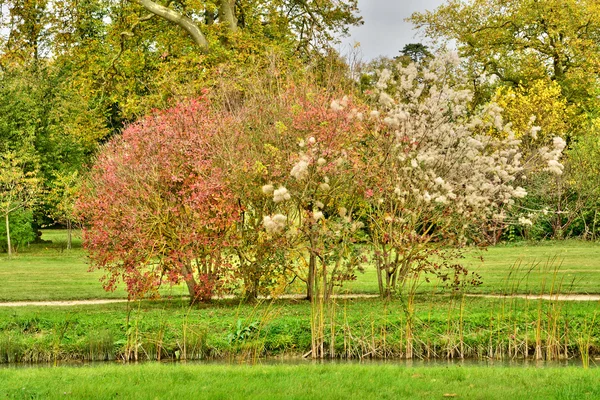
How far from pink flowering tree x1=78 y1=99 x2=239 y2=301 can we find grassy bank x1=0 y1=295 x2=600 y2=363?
1220 millimetres

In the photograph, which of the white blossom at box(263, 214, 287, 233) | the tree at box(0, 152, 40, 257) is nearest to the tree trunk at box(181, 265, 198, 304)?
the white blossom at box(263, 214, 287, 233)

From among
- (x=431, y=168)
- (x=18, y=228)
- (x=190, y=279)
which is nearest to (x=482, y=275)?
(x=431, y=168)

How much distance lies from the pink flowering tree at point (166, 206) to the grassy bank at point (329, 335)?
4.00 feet

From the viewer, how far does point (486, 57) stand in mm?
36844

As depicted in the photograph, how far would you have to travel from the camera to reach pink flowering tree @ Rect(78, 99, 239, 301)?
12.9m

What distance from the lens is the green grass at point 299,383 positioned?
24.2ft

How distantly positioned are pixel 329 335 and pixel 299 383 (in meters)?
3.13

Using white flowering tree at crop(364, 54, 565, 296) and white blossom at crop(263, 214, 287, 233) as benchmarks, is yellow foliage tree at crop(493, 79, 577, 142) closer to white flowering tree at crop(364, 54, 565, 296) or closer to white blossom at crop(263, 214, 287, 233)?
white flowering tree at crop(364, 54, 565, 296)

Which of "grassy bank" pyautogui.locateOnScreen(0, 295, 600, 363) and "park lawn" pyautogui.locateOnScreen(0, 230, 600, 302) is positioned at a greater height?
"park lawn" pyautogui.locateOnScreen(0, 230, 600, 302)

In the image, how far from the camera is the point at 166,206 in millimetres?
13102

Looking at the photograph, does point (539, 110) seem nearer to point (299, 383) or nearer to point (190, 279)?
point (190, 279)

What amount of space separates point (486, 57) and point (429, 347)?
92.5 feet

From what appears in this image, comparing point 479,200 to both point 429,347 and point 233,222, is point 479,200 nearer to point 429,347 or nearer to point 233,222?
point 429,347

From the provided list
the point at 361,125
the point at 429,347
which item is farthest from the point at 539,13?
the point at 429,347
